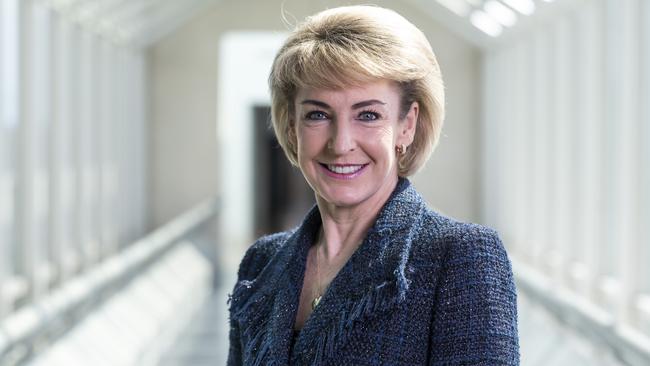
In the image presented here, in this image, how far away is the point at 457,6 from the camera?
18609mm

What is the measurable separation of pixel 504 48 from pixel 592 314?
11201mm

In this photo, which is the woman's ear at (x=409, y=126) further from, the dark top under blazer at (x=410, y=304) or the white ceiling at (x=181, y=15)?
the white ceiling at (x=181, y=15)

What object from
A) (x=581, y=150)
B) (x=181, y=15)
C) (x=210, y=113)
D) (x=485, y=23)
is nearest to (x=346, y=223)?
(x=581, y=150)

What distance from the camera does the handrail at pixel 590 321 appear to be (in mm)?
6645

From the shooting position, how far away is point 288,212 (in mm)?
31859

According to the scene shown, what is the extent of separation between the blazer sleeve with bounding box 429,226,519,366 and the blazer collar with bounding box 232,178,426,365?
0.10 metres

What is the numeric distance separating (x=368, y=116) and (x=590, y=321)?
5898 millimetres

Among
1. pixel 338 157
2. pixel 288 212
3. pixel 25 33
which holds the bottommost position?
pixel 288 212

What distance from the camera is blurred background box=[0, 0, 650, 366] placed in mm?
9680

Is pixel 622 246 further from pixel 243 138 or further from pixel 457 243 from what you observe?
A: pixel 243 138

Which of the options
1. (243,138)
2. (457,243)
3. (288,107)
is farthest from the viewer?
(243,138)

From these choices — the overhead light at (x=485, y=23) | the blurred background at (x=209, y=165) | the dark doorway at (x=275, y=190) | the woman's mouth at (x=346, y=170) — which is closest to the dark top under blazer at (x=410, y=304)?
the woman's mouth at (x=346, y=170)

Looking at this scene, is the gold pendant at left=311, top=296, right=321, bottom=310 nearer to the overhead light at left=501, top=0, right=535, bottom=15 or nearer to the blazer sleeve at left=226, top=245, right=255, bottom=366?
the blazer sleeve at left=226, top=245, right=255, bottom=366

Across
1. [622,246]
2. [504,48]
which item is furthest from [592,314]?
[504,48]
